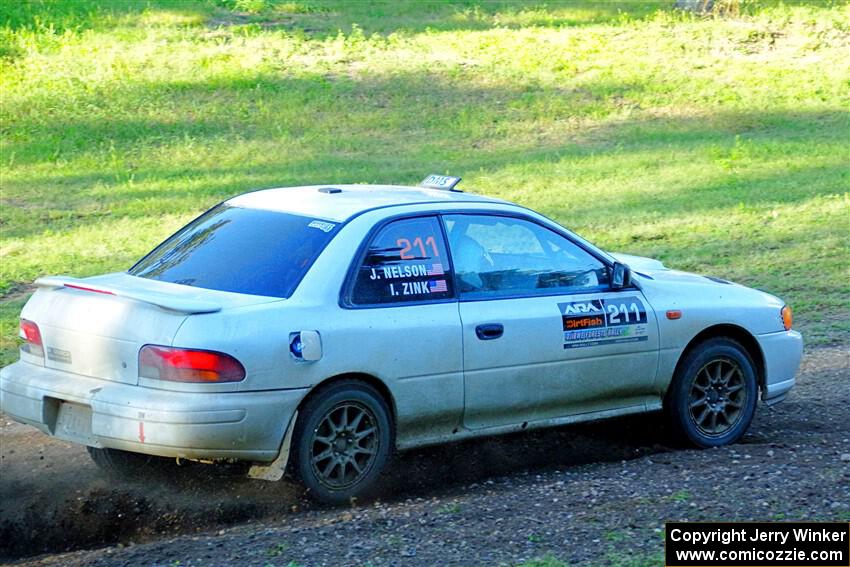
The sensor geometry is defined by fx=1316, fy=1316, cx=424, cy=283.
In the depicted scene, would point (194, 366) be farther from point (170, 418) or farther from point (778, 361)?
point (778, 361)

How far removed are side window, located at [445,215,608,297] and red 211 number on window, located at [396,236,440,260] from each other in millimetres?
107

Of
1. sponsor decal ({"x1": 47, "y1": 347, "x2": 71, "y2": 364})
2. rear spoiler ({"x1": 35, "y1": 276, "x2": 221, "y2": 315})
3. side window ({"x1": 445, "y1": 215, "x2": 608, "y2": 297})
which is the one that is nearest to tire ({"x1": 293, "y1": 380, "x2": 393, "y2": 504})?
rear spoiler ({"x1": 35, "y1": 276, "x2": 221, "y2": 315})

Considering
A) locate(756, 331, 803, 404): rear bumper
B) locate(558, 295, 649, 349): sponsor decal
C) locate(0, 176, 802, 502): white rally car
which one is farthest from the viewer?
locate(756, 331, 803, 404): rear bumper

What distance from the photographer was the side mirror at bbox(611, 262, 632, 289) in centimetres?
710

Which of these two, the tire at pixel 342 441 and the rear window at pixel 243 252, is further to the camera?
the rear window at pixel 243 252

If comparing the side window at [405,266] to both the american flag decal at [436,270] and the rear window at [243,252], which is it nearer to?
the american flag decal at [436,270]

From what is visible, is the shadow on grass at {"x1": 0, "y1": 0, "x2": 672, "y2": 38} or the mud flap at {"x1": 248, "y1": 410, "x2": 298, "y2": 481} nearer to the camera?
the mud flap at {"x1": 248, "y1": 410, "x2": 298, "y2": 481}

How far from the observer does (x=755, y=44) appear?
23375 mm

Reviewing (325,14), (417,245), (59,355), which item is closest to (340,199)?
(417,245)

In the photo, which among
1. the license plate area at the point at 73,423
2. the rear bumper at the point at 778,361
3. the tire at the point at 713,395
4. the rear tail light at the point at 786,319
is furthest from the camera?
the rear tail light at the point at 786,319

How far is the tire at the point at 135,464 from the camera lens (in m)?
6.51

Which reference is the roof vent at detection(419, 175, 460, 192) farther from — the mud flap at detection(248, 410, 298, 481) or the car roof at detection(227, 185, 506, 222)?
the mud flap at detection(248, 410, 298, 481)

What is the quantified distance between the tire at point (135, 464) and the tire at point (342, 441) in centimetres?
84

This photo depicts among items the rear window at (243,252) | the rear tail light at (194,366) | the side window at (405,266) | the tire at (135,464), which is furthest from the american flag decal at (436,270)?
the tire at (135,464)
